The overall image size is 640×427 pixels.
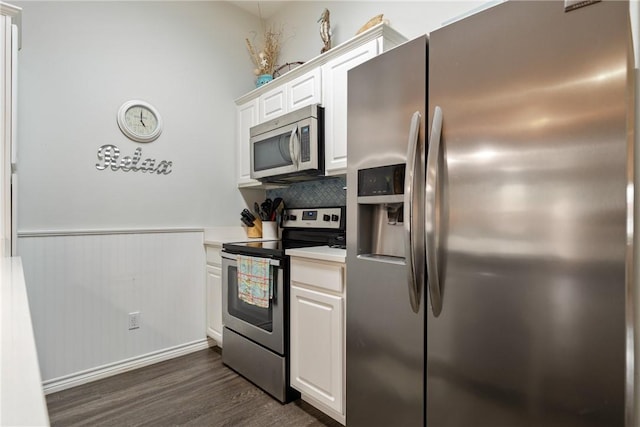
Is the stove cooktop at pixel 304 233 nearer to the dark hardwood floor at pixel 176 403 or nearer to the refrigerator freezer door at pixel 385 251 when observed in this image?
the refrigerator freezer door at pixel 385 251

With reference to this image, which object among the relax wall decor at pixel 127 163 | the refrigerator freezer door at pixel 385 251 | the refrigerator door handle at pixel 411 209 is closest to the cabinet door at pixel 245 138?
the relax wall decor at pixel 127 163

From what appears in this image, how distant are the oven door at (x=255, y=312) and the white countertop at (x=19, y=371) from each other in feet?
4.34

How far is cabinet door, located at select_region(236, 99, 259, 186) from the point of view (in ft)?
9.45

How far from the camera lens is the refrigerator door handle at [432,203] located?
1.15 m

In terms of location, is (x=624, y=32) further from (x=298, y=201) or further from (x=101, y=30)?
(x=101, y=30)

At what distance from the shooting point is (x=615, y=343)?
2.84 feet

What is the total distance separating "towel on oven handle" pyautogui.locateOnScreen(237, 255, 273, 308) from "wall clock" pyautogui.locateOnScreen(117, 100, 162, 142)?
1199 millimetres

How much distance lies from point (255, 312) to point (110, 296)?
106cm

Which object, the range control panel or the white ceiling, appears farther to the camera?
the white ceiling

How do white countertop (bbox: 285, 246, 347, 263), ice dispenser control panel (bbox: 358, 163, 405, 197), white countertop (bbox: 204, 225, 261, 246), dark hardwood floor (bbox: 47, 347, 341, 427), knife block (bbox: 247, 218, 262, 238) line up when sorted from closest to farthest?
ice dispenser control panel (bbox: 358, 163, 405, 197) → white countertop (bbox: 285, 246, 347, 263) → dark hardwood floor (bbox: 47, 347, 341, 427) → white countertop (bbox: 204, 225, 261, 246) → knife block (bbox: 247, 218, 262, 238)

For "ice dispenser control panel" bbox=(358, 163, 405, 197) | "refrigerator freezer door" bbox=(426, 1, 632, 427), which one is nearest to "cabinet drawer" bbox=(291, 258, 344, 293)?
"ice dispenser control panel" bbox=(358, 163, 405, 197)

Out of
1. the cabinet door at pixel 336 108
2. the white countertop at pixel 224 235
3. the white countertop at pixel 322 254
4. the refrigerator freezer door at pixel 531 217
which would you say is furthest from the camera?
the white countertop at pixel 224 235

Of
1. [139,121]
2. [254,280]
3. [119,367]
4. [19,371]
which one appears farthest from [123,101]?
[19,371]

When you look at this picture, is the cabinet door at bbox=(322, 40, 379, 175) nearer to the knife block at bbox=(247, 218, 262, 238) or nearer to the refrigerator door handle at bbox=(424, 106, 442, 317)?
the refrigerator door handle at bbox=(424, 106, 442, 317)
